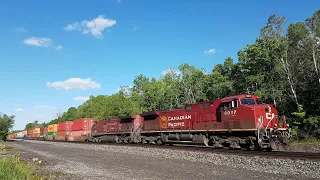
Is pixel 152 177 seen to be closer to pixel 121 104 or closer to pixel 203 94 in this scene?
pixel 203 94

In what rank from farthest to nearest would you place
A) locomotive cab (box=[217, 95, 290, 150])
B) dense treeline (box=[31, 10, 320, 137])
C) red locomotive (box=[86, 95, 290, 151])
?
1. dense treeline (box=[31, 10, 320, 137])
2. red locomotive (box=[86, 95, 290, 151])
3. locomotive cab (box=[217, 95, 290, 150])

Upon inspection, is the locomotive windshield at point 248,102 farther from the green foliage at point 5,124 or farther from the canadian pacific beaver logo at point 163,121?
the green foliage at point 5,124

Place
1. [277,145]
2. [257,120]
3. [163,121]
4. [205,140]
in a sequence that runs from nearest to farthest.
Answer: [277,145], [257,120], [205,140], [163,121]

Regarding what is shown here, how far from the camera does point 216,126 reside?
64.3 feet

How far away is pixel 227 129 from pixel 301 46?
25438 mm

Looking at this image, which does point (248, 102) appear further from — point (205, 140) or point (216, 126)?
point (205, 140)

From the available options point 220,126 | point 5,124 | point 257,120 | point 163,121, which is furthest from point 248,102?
point 5,124

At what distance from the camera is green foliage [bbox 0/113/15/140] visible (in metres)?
56.8

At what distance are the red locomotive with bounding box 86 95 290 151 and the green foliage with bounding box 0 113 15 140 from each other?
125 ft

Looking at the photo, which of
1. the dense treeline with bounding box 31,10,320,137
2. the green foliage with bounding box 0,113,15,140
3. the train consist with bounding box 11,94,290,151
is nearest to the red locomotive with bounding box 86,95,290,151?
the train consist with bounding box 11,94,290,151

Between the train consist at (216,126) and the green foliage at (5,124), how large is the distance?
1336 inches

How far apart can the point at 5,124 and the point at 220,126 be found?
5341 cm

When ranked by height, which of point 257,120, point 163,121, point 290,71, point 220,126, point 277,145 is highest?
point 290,71

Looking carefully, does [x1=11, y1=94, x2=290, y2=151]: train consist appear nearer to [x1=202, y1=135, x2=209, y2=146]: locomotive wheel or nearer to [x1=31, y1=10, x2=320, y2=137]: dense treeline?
[x1=202, y1=135, x2=209, y2=146]: locomotive wheel
